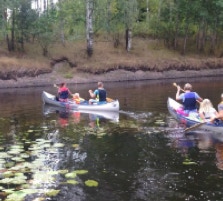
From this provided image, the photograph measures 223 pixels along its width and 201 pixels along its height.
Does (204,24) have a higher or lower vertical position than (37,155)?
higher

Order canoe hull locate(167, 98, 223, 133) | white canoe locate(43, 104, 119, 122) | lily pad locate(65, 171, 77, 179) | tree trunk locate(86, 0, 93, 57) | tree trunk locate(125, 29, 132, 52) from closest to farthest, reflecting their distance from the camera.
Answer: lily pad locate(65, 171, 77, 179) < canoe hull locate(167, 98, 223, 133) < white canoe locate(43, 104, 119, 122) < tree trunk locate(86, 0, 93, 57) < tree trunk locate(125, 29, 132, 52)

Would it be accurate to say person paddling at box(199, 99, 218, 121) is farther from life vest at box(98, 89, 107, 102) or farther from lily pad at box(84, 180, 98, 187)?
lily pad at box(84, 180, 98, 187)

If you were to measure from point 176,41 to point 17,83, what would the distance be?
22253 millimetres

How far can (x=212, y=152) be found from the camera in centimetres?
1219

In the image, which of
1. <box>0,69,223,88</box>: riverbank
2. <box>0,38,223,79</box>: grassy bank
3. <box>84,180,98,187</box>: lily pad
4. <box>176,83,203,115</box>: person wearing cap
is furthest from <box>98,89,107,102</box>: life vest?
<box>0,38,223,79</box>: grassy bank

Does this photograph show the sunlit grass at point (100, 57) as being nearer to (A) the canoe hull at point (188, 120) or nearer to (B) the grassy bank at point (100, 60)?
(B) the grassy bank at point (100, 60)

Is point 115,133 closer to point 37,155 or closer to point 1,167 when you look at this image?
point 37,155

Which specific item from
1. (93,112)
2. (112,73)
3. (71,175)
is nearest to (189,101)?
(93,112)

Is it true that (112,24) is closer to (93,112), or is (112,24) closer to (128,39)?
(128,39)

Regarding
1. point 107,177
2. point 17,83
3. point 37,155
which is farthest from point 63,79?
point 107,177

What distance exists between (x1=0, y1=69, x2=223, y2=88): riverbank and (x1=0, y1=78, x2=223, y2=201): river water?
18.2 m

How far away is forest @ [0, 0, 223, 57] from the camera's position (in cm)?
4069

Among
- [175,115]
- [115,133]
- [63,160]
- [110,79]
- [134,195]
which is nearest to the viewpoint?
[134,195]

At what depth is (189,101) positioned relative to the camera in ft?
55.5
